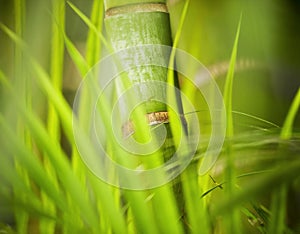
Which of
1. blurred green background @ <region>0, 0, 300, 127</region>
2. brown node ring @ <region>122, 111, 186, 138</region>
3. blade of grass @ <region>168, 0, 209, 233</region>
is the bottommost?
blade of grass @ <region>168, 0, 209, 233</region>

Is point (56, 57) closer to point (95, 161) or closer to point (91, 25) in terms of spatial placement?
point (91, 25)

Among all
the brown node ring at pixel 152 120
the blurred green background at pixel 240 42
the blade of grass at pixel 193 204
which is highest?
the blurred green background at pixel 240 42

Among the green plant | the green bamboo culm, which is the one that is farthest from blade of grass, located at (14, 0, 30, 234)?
the green bamboo culm

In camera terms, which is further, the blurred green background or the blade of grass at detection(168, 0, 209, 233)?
the blurred green background

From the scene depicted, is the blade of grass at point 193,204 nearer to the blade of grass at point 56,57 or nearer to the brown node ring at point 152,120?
the brown node ring at point 152,120

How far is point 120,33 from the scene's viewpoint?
2.18 ft

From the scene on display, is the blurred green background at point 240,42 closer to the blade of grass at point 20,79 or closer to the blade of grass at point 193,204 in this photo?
the blade of grass at point 20,79

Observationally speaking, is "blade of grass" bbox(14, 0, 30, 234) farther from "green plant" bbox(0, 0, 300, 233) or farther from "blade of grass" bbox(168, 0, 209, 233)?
"blade of grass" bbox(168, 0, 209, 233)

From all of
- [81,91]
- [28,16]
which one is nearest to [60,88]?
[81,91]

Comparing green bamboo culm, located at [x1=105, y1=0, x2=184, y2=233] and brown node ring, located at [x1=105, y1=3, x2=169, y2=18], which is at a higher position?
brown node ring, located at [x1=105, y1=3, x2=169, y2=18]

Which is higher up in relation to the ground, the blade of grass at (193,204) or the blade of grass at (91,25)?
the blade of grass at (91,25)

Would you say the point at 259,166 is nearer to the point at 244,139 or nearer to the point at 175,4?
the point at 244,139

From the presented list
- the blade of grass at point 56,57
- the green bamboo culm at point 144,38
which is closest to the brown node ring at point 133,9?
the green bamboo culm at point 144,38

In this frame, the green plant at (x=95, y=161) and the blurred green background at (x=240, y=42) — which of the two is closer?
the green plant at (x=95, y=161)
